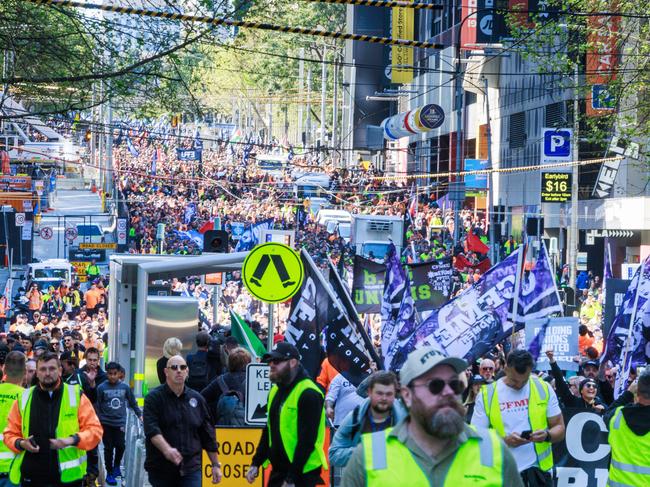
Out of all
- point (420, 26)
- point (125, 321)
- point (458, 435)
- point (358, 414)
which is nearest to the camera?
point (458, 435)

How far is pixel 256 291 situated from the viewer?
13.4 metres

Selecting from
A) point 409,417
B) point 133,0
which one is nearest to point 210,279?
point 133,0

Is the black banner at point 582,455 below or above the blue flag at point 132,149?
below

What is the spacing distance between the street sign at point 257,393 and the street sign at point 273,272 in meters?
1.75

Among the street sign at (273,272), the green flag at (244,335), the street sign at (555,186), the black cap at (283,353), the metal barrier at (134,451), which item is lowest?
the metal barrier at (134,451)

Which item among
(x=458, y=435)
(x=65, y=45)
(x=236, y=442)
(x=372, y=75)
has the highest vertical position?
(x=372, y=75)

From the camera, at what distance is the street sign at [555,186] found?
42.9 meters

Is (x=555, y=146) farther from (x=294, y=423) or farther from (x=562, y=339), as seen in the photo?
(x=294, y=423)

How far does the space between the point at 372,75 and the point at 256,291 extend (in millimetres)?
82219

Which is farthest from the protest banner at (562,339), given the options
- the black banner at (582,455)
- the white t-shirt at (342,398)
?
the white t-shirt at (342,398)

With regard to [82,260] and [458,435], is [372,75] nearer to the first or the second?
[82,260]

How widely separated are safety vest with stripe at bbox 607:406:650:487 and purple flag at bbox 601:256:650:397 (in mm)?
4462

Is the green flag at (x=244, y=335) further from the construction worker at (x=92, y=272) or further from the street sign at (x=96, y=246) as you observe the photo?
the street sign at (x=96, y=246)

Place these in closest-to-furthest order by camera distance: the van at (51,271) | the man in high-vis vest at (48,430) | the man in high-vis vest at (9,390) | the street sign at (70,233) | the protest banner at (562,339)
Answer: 1. the man in high-vis vest at (48,430)
2. the man in high-vis vest at (9,390)
3. the protest banner at (562,339)
4. the van at (51,271)
5. the street sign at (70,233)
